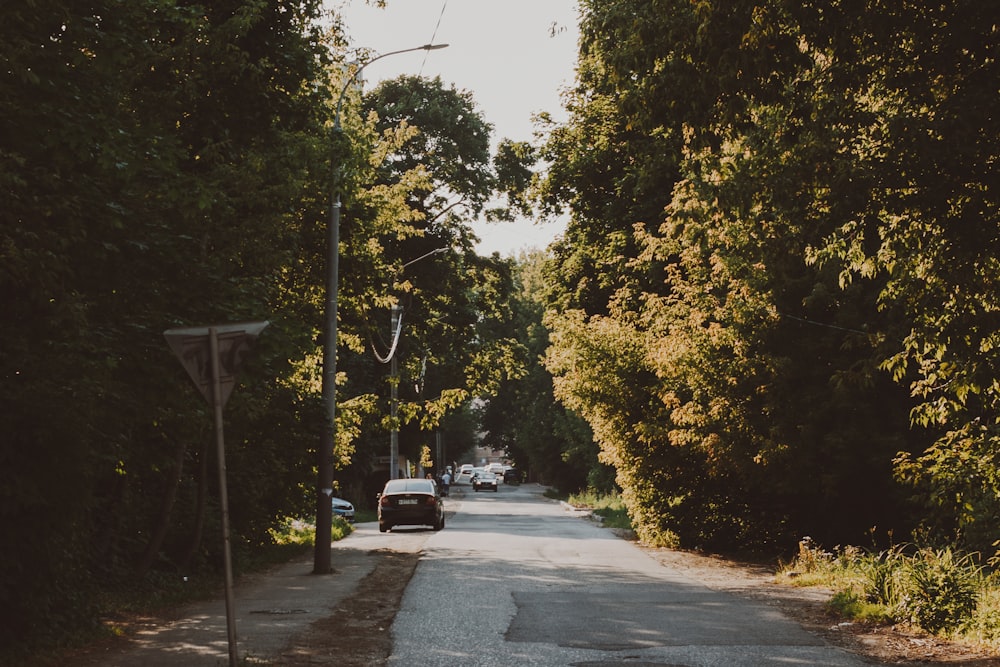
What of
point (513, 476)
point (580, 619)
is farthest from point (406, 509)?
point (513, 476)

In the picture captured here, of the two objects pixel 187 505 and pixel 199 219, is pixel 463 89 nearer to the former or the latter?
pixel 187 505

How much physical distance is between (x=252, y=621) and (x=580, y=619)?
377 cm

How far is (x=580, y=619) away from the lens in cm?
1293

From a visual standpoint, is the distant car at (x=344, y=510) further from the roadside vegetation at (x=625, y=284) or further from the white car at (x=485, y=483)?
the white car at (x=485, y=483)

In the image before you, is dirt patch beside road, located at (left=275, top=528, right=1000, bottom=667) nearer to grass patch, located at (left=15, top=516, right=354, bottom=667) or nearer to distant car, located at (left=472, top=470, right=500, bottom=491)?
grass patch, located at (left=15, top=516, right=354, bottom=667)

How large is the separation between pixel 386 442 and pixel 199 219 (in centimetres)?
3587

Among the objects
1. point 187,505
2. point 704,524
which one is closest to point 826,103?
point 187,505

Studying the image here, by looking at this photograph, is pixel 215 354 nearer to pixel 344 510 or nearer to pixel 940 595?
pixel 940 595

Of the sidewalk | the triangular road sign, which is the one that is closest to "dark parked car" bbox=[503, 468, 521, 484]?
the sidewalk

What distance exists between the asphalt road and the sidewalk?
3.83 feet

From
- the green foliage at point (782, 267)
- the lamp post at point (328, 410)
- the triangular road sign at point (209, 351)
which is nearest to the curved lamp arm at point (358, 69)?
the lamp post at point (328, 410)

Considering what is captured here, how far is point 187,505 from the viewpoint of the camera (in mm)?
18094

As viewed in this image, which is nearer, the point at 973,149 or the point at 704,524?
the point at 973,149

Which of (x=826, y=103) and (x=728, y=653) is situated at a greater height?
(x=826, y=103)
